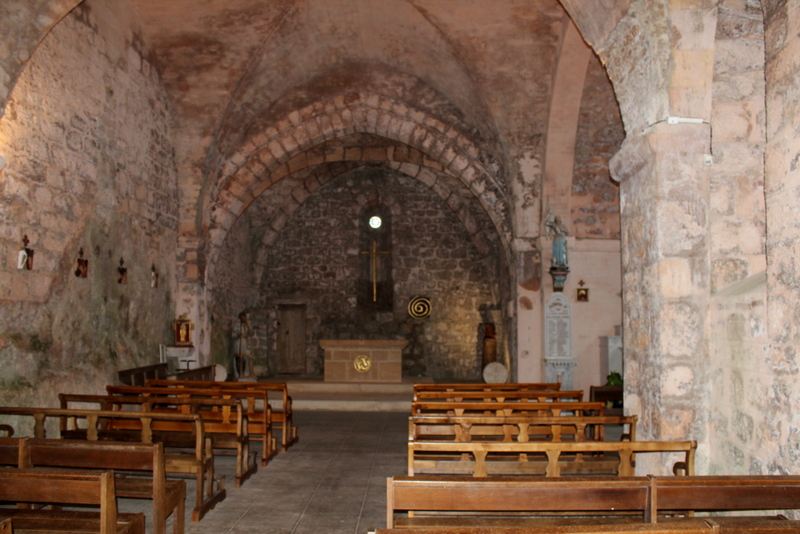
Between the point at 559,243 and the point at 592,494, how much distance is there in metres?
7.37

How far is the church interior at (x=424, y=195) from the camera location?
4008mm

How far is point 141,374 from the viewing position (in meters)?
7.90

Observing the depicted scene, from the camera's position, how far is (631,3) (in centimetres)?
425

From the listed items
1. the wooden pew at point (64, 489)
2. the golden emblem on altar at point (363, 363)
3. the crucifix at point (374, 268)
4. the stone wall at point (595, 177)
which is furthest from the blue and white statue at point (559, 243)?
the wooden pew at point (64, 489)

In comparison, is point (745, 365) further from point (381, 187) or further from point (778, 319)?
point (381, 187)

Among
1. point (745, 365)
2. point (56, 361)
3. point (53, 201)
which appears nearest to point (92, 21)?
point (53, 201)

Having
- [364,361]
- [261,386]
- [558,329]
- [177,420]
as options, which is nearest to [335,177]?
[364,361]

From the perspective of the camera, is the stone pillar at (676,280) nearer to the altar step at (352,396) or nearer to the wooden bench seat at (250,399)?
the wooden bench seat at (250,399)

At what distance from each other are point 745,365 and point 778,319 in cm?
52

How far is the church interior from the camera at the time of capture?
13.1 feet

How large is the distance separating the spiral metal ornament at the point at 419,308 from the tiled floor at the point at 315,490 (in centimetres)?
731

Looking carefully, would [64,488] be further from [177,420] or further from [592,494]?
[592,494]

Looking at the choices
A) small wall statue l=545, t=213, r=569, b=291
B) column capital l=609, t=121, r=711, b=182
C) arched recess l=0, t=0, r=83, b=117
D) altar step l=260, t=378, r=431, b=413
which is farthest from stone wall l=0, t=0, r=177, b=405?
small wall statue l=545, t=213, r=569, b=291

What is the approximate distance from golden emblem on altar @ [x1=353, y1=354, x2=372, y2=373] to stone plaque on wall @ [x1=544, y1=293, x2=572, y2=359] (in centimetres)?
320
